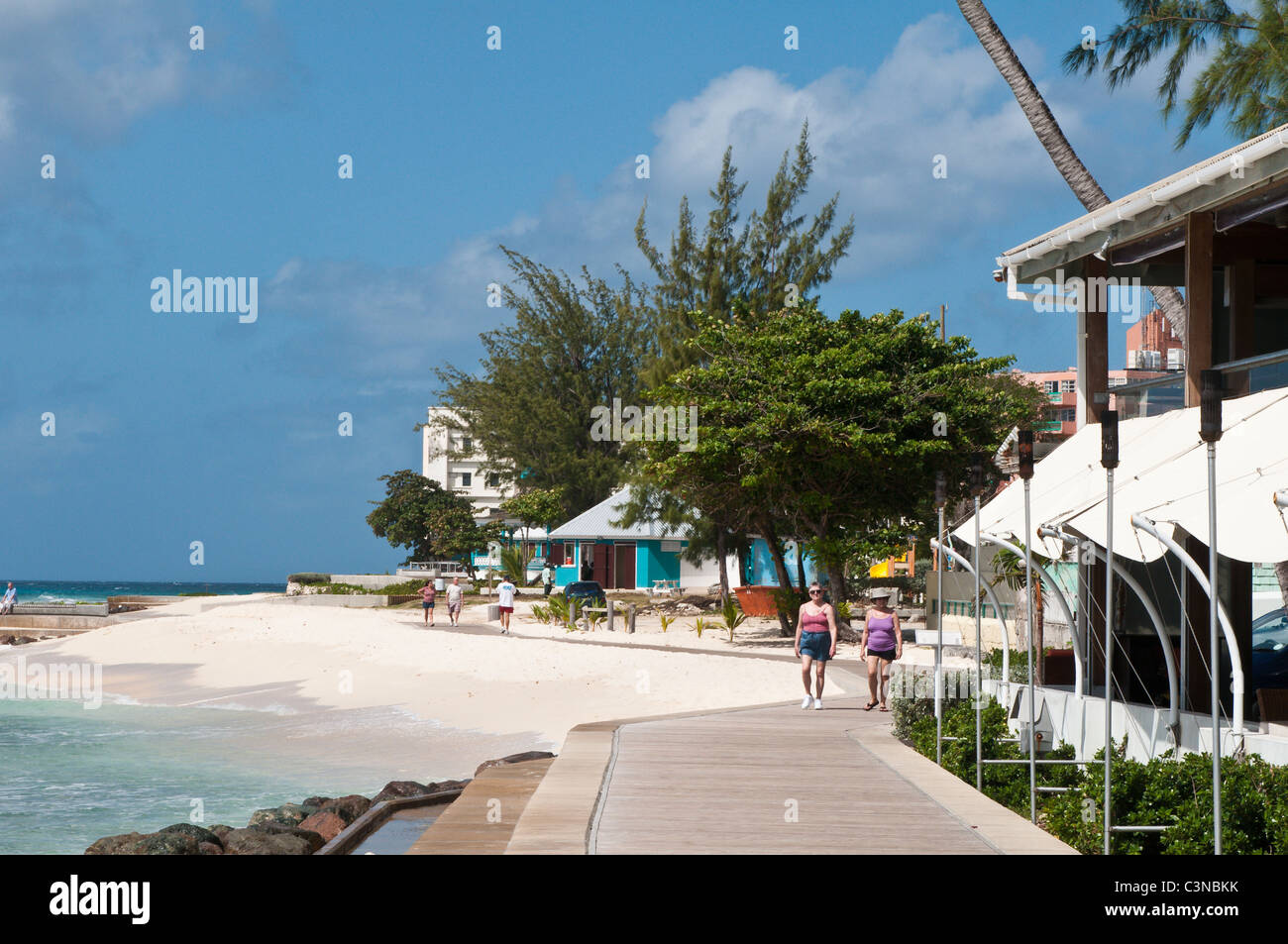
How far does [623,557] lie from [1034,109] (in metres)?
38.9

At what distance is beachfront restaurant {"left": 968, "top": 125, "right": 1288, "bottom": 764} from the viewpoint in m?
8.72

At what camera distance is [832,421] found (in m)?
25.9

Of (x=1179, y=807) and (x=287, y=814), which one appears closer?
(x=1179, y=807)

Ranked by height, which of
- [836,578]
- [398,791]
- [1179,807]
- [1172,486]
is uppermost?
[1172,486]

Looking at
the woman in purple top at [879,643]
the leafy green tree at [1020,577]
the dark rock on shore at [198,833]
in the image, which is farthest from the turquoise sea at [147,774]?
the leafy green tree at [1020,577]

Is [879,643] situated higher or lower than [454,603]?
higher

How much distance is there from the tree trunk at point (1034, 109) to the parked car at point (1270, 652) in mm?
6604

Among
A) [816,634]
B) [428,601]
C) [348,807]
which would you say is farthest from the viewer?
[428,601]

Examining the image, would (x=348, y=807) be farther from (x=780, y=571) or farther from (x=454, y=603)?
(x=454, y=603)

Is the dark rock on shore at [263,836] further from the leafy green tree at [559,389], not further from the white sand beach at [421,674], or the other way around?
the leafy green tree at [559,389]

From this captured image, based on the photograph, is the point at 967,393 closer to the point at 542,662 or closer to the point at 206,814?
the point at 542,662

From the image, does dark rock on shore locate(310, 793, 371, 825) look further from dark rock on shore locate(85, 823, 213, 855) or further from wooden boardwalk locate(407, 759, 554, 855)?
wooden boardwalk locate(407, 759, 554, 855)

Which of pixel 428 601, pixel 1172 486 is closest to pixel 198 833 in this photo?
pixel 1172 486

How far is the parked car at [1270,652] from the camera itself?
12008 mm
